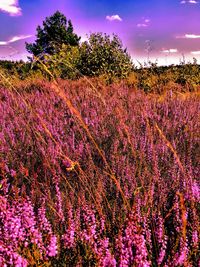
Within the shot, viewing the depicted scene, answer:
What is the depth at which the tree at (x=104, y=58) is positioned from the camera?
1379cm

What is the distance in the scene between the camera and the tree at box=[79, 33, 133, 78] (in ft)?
45.2

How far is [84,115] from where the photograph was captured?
561 cm

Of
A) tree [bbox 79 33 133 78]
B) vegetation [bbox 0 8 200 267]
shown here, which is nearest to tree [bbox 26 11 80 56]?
tree [bbox 79 33 133 78]

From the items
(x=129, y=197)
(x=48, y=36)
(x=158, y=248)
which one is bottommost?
(x=158, y=248)

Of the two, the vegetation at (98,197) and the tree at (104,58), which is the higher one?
the tree at (104,58)

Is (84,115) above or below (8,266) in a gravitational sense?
above

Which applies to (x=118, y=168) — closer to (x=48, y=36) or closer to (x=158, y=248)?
(x=158, y=248)

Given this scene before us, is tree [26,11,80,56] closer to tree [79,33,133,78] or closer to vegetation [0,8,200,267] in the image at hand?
tree [79,33,133,78]

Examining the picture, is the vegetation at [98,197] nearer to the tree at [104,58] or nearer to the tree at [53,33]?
the tree at [104,58]

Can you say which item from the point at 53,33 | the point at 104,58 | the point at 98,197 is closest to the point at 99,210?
the point at 98,197

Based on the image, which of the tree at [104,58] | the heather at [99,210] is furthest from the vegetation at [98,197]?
the tree at [104,58]

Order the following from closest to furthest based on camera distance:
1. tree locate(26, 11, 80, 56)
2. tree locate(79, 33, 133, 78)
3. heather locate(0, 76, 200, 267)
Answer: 1. heather locate(0, 76, 200, 267)
2. tree locate(79, 33, 133, 78)
3. tree locate(26, 11, 80, 56)

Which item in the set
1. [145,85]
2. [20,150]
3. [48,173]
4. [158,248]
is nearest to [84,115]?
[20,150]

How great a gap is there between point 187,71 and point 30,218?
1348 cm
